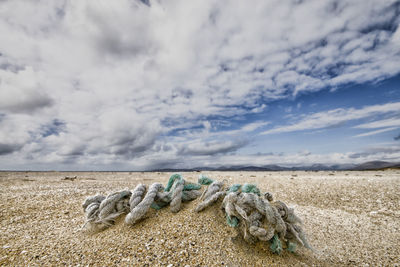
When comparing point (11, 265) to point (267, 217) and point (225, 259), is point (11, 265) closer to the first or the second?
point (225, 259)

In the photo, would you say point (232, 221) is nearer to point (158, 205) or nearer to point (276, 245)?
point (276, 245)

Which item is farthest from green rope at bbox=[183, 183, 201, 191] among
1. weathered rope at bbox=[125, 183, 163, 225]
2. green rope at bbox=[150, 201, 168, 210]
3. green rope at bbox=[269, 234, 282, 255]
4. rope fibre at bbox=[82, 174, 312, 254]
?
green rope at bbox=[269, 234, 282, 255]

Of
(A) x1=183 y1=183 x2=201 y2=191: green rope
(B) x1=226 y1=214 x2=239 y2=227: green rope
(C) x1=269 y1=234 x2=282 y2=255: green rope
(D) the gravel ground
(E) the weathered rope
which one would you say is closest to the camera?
(D) the gravel ground

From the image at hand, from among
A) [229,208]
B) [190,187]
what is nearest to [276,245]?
[229,208]

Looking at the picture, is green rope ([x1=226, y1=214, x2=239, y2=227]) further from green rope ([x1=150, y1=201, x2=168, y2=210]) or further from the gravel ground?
green rope ([x1=150, y1=201, x2=168, y2=210])

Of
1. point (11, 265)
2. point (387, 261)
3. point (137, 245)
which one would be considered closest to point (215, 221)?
point (137, 245)

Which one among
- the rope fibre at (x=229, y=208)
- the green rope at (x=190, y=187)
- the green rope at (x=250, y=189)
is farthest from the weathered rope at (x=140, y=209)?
the green rope at (x=250, y=189)

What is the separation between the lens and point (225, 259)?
9.24 feet

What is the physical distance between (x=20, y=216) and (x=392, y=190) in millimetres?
14011

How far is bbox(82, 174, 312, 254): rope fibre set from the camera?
→ 320cm

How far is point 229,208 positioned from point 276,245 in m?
0.93

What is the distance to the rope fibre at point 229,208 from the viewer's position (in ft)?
10.5

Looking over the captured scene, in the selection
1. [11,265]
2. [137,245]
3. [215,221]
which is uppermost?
[215,221]

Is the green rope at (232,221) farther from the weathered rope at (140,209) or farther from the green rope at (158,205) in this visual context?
the weathered rope at (140,209)
